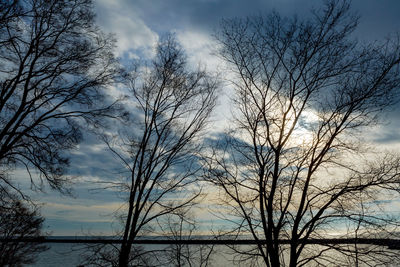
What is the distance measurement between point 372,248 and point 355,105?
455 cm

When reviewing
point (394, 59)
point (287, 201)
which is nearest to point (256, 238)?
point (287, 201)

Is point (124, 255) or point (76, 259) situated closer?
point (124, 255)

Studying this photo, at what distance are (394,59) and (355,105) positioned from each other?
176 cm

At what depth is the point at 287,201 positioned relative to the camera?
9336mm

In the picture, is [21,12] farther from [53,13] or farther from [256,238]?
[256,238]

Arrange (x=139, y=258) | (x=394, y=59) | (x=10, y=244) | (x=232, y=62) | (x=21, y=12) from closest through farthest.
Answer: (x=21, y=12) < (x=394, y=59) < (x=139, y=258) < (x=232, y=62) < (x=10, y=244)

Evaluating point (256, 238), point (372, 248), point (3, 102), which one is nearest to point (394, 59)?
point (372, 248)

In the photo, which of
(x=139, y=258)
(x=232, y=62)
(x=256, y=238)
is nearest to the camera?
(x=256, y=238)

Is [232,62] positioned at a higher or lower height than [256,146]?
higher

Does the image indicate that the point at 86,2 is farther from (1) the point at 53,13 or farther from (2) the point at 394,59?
(2) the point at 394,59

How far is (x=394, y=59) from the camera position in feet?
28.6

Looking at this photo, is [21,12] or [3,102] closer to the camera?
[21,12]

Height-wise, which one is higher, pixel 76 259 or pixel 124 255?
pixel 124 255

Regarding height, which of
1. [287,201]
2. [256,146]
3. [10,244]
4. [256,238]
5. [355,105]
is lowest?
[10,244]
